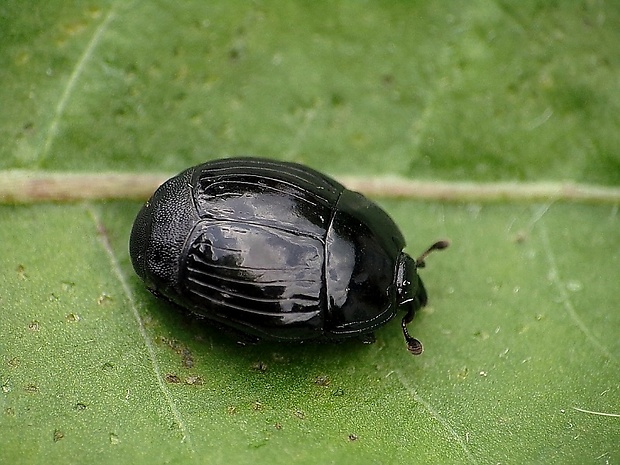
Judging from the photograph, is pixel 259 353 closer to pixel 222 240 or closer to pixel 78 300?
pixel 222 240

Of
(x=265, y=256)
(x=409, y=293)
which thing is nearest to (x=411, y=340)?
(x=409, y=293)

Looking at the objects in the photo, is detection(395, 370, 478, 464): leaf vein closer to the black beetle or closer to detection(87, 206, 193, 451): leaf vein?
the black beetle

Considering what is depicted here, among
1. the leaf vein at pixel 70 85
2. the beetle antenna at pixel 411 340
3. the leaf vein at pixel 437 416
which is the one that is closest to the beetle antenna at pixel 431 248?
the beetle antenna at pixel 411 340

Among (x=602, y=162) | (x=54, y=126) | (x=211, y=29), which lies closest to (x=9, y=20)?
(x=54, y=126)

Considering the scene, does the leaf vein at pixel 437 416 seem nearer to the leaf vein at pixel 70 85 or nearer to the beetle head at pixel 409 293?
the beetle head at pixel 409 293

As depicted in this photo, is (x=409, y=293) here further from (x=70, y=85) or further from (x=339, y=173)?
(x=70, y=85)

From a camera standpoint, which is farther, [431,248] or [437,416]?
[431,248]
